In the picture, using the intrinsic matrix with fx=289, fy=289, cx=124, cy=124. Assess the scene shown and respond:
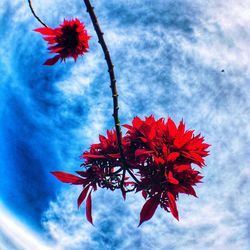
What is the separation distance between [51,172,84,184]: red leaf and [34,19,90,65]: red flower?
0.52m

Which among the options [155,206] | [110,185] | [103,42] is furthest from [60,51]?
[155,206]

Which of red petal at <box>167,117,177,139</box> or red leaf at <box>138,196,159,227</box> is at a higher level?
red petal at <box>167,117,177,139</box>

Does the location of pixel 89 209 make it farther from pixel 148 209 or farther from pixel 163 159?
pixel 163 159

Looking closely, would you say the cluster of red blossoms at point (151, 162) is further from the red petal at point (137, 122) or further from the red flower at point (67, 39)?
the red flower at point (67, 39)

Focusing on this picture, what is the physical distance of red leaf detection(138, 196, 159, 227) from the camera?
121cm

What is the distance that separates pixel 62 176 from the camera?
4.56ft

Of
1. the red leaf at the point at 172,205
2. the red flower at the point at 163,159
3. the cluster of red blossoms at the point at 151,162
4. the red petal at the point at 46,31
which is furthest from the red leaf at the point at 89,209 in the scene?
the red petal at the point at 46,31

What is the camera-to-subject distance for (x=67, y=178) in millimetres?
1402

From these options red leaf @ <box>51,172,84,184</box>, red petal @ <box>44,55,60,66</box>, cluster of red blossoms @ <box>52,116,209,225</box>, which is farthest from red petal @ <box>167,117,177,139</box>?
red petal @ <box>44,55,60,66</box>

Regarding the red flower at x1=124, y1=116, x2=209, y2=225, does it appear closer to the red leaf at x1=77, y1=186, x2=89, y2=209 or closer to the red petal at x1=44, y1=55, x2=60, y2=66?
the red leaf at x1=77, y1=186, x2=89, y2=209

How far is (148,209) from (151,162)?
20 centimetres

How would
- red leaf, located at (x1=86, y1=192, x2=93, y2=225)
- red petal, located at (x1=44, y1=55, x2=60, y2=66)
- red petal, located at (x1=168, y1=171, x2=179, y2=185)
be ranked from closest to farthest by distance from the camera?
1. red petal, located at (x1=168, y1=171, x2=179, y2=185)
2. red petal, located at (x1=44, y1=55, x2=60, y2=66)
3. red leaf, located at (x1=86, y1=192, x2=93, y2=225)

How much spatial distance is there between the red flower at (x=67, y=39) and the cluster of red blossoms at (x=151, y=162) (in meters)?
0.45

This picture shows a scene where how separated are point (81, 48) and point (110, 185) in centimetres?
70
